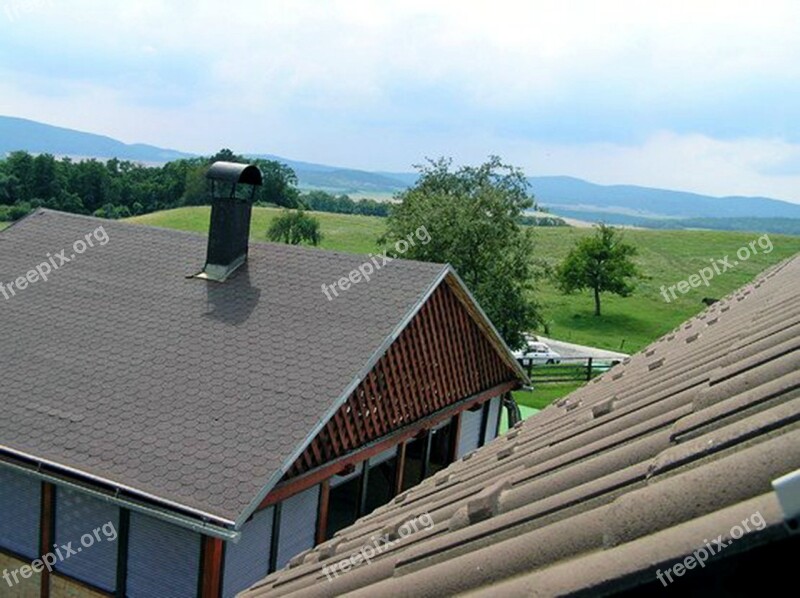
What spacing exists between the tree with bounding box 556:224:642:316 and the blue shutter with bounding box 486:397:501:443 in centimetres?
2482

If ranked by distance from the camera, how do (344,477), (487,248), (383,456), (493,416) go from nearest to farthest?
(344,477) < (383,456) < (493,416) < (487,248)

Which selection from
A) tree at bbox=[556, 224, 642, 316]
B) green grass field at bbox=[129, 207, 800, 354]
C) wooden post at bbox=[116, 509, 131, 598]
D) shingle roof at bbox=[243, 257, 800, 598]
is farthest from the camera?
green grass field at bbox=[129, 207, 800, 354]

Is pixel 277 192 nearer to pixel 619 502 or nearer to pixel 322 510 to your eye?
pixel 322 510

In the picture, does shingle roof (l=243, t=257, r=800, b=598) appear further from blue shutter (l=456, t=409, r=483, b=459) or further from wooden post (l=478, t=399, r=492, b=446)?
wooden post (l=478, t=399, r=492, b=446)

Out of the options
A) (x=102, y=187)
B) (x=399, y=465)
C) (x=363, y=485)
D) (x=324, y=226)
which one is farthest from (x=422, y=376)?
(x=102, y=187)

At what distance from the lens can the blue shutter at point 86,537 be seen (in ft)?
28.0

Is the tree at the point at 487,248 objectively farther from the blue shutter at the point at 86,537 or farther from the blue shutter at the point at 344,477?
the blue shutter at the point at 86,537

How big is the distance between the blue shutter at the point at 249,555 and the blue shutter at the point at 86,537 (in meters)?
1.47

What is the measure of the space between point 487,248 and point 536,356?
9.88 meters

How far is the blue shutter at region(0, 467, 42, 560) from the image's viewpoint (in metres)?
9.06

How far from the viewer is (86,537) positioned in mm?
8734

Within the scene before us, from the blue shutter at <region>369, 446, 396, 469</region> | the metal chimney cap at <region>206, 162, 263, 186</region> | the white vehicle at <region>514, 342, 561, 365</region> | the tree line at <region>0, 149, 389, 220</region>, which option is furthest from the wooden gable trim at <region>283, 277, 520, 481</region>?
the tree line at <region>0, 149, 389, 220</region>

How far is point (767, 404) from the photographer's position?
6.02 feet

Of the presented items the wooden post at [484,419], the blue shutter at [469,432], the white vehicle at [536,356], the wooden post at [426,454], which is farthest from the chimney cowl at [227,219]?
the white vehicle at [536,356]
